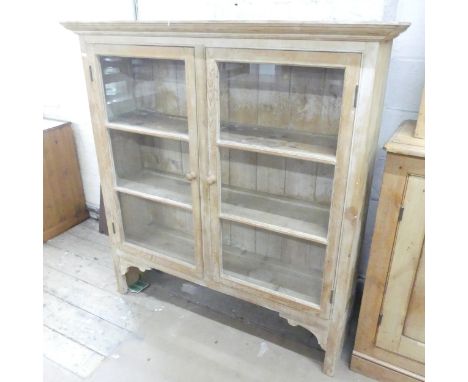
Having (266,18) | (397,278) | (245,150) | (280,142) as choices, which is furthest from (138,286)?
(266,18)

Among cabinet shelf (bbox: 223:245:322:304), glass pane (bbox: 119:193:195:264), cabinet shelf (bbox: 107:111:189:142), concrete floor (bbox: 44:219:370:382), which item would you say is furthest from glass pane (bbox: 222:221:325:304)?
cabinet shelf (bbox: 107:111:189:142)

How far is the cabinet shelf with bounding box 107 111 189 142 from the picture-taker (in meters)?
1.56

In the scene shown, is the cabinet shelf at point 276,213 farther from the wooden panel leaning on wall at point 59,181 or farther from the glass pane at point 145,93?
the wooden panel leaning on wall at point 59,181

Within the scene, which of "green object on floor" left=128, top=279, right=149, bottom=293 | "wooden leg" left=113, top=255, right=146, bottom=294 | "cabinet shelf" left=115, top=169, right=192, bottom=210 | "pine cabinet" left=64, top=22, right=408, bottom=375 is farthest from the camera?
"green object on floor" left=128, top=279, right=149, bottom=293

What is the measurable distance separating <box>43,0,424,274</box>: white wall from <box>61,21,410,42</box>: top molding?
1.50 feet

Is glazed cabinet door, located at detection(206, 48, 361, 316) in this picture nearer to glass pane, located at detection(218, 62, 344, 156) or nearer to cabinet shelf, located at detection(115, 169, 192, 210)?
glass pane, located at detection(218, 62, 344, 156)

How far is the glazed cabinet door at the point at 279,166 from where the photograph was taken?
1263 millimetres

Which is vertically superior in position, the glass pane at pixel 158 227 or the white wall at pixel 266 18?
the white wall at pixel 266 18

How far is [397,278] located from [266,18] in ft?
3.98

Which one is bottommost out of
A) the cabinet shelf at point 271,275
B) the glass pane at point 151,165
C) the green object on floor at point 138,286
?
the green object on floor at point 138,286

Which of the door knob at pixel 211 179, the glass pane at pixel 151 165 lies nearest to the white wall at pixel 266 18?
the glass pane at pixel 151 165

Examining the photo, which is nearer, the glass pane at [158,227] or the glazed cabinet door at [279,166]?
the glazed cabinet door at [279,166]
